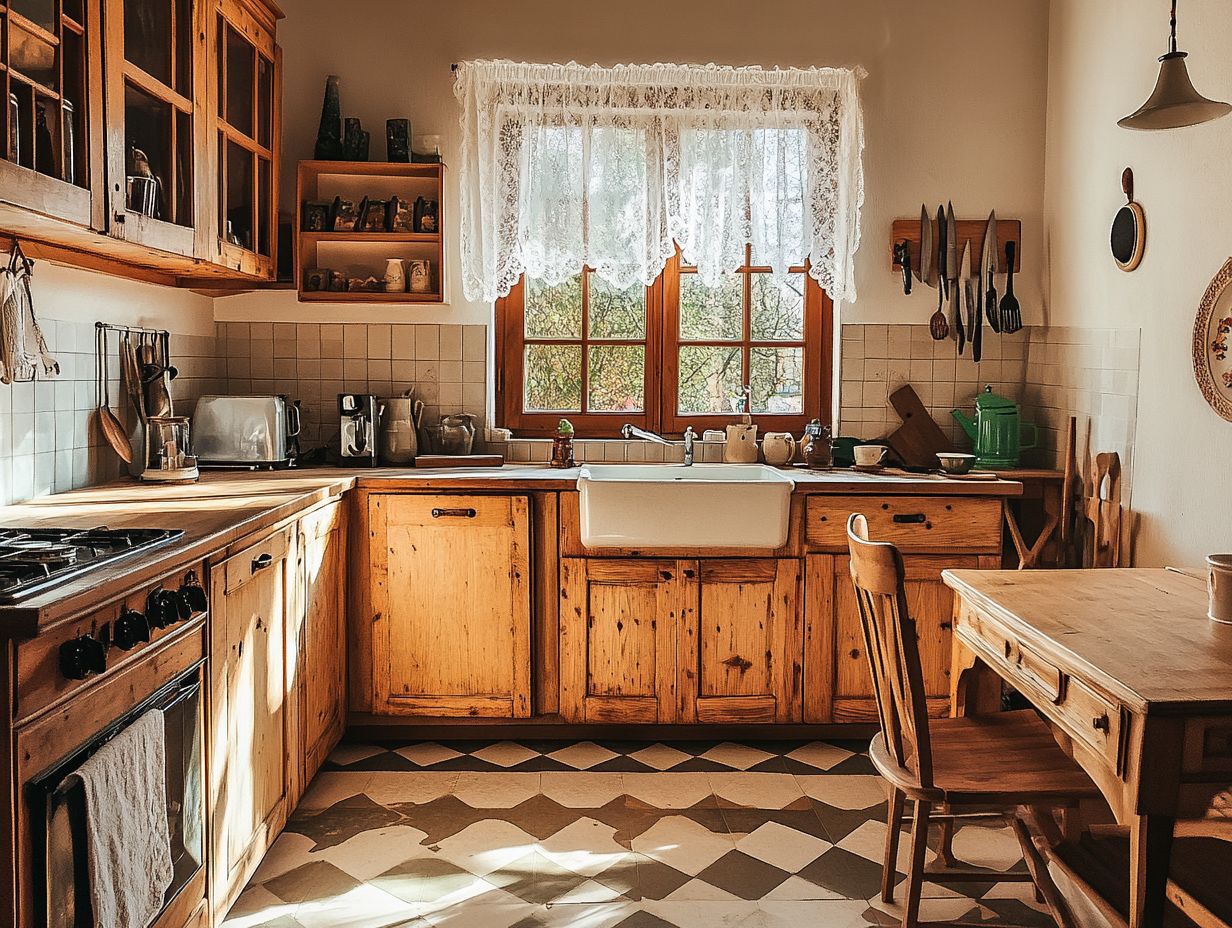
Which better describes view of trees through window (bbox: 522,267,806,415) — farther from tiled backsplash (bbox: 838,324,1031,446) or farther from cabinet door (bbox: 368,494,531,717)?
cabinet door (bbox: 368,494,531,717)

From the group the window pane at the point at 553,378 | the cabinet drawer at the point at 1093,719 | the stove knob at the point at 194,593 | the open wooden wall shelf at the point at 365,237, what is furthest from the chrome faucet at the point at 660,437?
the cabinet drawer at the point at 1093,719

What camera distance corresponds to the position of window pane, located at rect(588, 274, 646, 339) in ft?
13.9

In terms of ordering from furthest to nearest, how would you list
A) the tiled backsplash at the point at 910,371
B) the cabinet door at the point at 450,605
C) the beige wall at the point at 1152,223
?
the tiled backsplash at the point at 910,371 → the cabinet door at the point at 450,605 → the beige wall at the point at 1152,223

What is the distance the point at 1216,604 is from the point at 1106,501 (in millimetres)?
1531

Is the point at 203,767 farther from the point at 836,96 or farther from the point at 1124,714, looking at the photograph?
the point at 836,96

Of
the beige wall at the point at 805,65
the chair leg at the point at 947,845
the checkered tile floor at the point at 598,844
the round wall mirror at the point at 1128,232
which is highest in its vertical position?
the beige wall at the point at 805,65

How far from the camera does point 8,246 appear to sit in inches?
103

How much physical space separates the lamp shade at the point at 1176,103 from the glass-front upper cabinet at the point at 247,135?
2.49 metres

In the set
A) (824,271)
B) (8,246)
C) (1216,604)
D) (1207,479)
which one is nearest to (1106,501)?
(1207,479)

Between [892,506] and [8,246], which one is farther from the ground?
[8,246]

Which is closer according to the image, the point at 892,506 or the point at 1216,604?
the point at 1216,604

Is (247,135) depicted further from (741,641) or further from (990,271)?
(990,271)

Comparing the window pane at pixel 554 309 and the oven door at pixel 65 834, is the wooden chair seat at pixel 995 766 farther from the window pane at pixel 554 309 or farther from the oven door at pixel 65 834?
the window pane at pixel 554 309

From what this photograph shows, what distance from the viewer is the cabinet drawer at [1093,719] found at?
1.72 metres
